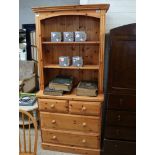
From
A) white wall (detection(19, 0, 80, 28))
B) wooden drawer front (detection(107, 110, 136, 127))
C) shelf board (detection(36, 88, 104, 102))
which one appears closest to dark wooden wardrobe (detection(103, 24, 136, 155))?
wooden drawer front (detection(107, 110, 136, 127))

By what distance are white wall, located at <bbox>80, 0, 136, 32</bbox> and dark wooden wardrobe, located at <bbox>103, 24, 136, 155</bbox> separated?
0.53 m

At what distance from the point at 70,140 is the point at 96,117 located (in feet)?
1.67

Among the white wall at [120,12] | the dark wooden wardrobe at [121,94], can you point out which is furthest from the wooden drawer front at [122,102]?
the white wall at [120,12]

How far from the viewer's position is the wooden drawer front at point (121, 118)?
7.49ft

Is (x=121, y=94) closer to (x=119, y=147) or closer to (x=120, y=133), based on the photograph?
(x=120, y=133)

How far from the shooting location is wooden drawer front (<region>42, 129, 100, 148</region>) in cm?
251

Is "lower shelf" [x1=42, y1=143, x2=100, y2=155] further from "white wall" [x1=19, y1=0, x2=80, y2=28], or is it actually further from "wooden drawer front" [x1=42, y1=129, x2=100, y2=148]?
"white wall" [x1=19, y1=0, x2=80, y2=28]

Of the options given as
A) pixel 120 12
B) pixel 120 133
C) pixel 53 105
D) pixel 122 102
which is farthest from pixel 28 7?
pixel 120 133

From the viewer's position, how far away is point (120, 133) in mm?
2340

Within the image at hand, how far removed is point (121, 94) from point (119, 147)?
2.21 feet
